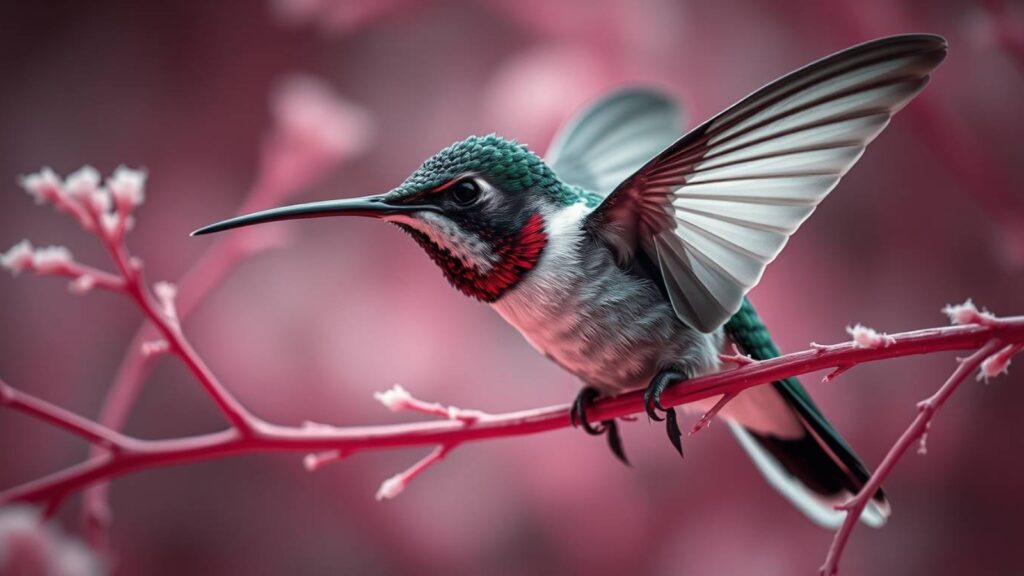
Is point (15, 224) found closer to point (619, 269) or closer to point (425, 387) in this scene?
point (425, 387)

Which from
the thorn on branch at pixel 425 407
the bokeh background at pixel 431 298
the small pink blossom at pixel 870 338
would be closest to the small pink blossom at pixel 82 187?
the thorn on branch at pixel 425 407

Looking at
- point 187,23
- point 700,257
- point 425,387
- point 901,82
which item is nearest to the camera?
point 901,82

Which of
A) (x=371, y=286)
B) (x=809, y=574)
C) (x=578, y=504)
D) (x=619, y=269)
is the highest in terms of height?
(x=619, y=269)

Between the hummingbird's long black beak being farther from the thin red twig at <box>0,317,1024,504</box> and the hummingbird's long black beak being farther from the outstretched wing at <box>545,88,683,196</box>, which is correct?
the outstretched wing at <box>545,88,683,196</box>

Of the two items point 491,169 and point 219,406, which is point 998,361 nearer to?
point 491,169

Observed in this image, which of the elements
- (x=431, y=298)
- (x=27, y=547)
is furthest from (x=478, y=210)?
(x=431, y=298)

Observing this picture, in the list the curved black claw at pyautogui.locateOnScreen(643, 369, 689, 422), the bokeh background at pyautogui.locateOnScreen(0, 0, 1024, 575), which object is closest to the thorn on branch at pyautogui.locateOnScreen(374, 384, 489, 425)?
the curved black claw at pyautogui.locateOnScreen(643, 369, 689, 422)

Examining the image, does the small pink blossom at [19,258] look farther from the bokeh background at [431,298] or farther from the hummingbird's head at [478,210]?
the bokeh background at [431,298]

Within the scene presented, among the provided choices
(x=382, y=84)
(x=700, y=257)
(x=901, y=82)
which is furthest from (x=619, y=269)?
(x=382, y=84)
